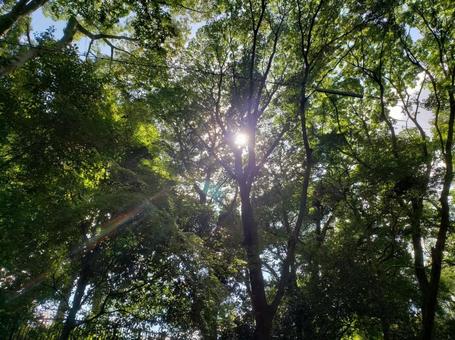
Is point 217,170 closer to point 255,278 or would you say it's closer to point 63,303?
point 255,278

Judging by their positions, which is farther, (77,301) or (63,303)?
(63,303)

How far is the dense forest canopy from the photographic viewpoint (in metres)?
7.45

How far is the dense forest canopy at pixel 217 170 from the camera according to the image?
7453mm

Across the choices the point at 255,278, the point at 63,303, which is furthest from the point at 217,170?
the point at 63,303

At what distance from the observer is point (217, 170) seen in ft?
52.9

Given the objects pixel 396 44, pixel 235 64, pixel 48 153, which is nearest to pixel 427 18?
pixel 396 44

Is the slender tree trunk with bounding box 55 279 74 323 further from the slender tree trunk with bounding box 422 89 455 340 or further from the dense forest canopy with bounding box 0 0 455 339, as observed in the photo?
the slender tree trunk with bounding box 422 89 455 340

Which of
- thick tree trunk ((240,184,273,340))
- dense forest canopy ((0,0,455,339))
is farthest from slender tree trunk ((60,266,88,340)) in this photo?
thick tree trunk ((240,184,273,340))

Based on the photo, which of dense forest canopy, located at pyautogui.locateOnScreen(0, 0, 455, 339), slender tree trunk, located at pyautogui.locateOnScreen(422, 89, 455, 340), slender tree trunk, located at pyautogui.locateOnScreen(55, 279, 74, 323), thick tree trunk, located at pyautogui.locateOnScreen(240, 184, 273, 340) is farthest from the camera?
slender tree trunk, located at pyautogui.locateOnScreen(55, 279, 74, 323)

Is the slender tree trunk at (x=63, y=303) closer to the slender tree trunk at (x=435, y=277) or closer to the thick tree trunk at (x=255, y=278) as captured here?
the thick tree trunk at (x=255, y=278)

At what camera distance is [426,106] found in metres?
12.3

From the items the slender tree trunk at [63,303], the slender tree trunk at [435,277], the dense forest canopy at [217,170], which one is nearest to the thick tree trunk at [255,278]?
the dense forest canopy at [217,170]

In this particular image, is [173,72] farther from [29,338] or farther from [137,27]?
[29,338]

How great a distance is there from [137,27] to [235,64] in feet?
18.5
